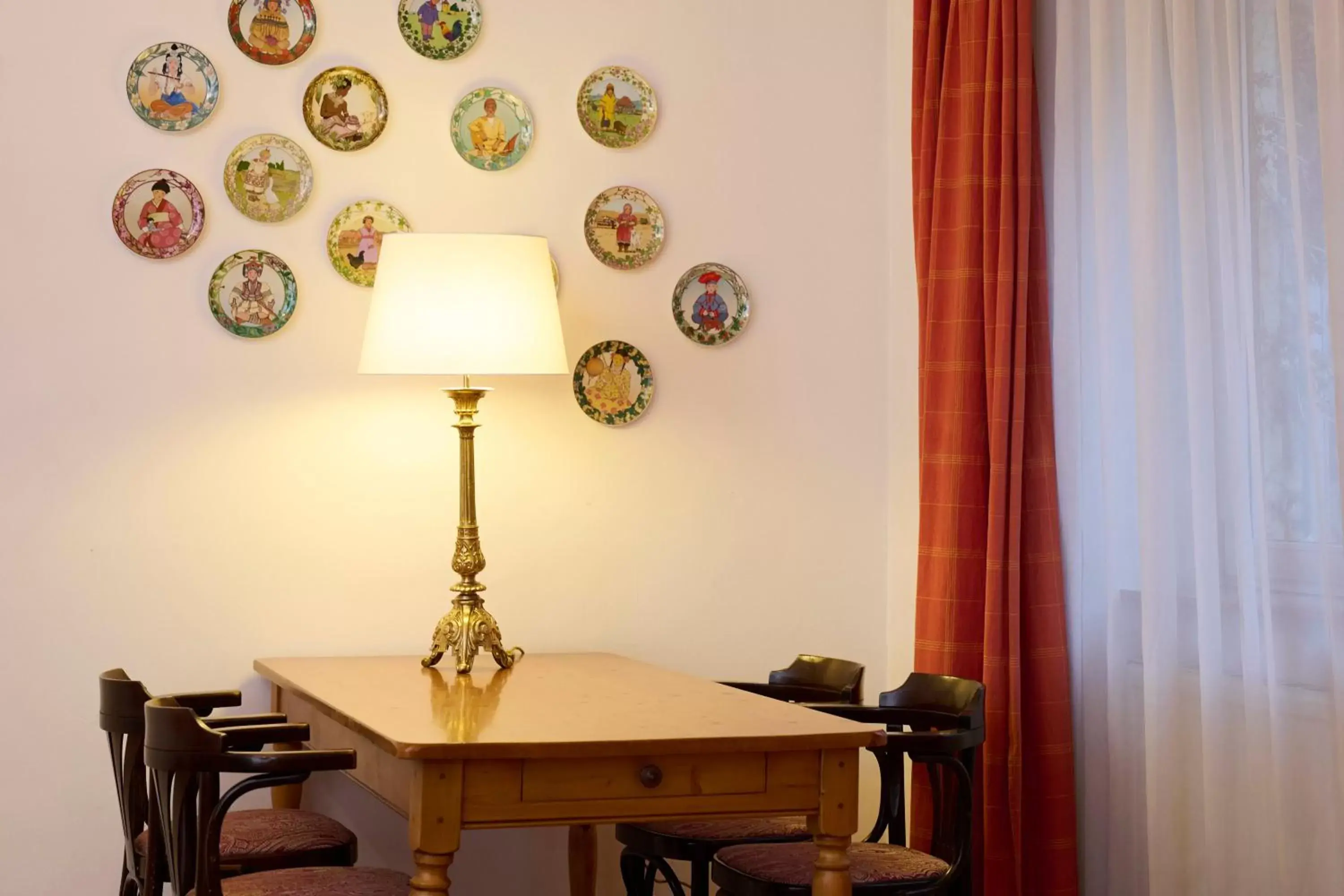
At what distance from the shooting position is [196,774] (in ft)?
7.62

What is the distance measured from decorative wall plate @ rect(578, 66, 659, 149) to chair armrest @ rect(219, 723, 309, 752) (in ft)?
5.77

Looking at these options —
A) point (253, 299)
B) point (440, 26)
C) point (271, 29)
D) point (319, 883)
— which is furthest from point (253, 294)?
point (319, 883)

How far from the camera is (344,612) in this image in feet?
11.3

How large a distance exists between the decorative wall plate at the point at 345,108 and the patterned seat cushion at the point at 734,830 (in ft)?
5.75

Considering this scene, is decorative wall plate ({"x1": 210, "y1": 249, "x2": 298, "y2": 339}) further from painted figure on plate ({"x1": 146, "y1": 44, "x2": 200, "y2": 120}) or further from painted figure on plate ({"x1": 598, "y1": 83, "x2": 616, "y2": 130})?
painted figure on plate ({"x1": 598, "y1": 83, "x2": 616, "y2": 130})

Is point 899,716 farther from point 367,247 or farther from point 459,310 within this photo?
point 367,247

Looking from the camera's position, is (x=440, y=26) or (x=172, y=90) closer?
(x=172, y=90)

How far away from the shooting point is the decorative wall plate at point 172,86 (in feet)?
11.0

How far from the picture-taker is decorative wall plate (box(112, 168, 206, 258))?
333 centimetres

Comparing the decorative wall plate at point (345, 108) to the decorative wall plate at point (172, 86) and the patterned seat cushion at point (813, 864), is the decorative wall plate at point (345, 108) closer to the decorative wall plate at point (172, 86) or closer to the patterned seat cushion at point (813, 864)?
the decorative wall plate at point (172, 86)

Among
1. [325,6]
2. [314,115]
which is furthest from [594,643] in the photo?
[325,6]

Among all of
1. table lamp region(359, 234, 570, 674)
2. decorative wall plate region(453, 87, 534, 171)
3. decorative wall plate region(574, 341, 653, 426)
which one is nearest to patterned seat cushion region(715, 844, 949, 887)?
table lamp region(359, 234, 570, 674)

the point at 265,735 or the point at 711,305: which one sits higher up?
the point at 711,305

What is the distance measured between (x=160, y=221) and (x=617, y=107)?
1.14m
